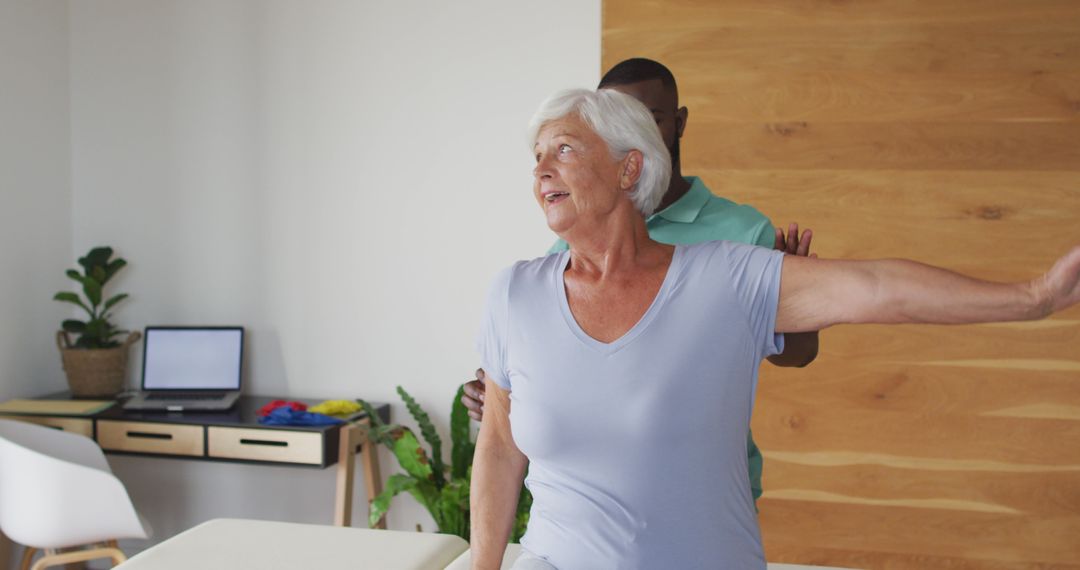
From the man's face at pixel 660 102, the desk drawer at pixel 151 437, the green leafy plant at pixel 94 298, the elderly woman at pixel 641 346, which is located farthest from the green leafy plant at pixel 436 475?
the elderly woman at pixel 641 346

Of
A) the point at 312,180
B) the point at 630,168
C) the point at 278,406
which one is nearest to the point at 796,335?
the point at 630,168

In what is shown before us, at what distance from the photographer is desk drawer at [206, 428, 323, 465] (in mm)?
3305

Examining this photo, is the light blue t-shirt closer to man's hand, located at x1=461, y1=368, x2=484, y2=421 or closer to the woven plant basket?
man's hand, located at x1=461, y1=368, x2=484, y2=421

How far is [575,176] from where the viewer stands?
59.8 inches

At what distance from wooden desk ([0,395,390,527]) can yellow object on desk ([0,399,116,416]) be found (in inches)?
0.8

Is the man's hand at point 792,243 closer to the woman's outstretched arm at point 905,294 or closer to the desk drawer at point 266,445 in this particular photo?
the woman's outstretched arm at point 905,294

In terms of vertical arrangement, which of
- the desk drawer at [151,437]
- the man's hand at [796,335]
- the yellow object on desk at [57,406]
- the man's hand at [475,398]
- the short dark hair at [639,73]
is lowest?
the desk drawer at [151,437]

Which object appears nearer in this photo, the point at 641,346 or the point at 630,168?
the point at 641,346

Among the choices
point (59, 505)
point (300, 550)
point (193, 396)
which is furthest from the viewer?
point (193, 396)

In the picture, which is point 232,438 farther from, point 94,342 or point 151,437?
point 94,342

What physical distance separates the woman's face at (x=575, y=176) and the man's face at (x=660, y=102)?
0.42 meters

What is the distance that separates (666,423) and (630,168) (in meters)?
0.41

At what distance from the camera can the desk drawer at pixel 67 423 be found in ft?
11.4

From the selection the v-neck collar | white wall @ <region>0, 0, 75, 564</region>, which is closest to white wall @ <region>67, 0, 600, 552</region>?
white wall @ <region>0, 0, 75, 564</region>
